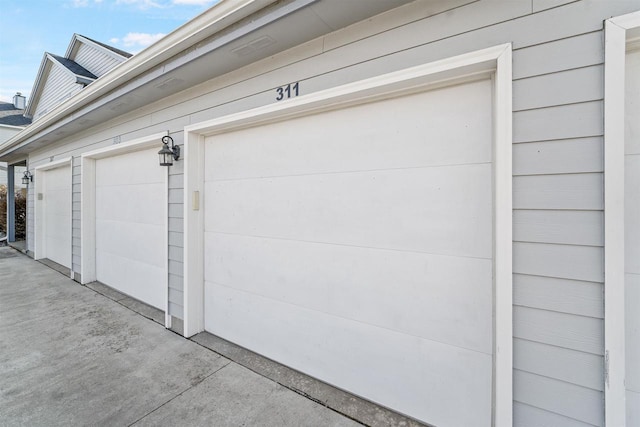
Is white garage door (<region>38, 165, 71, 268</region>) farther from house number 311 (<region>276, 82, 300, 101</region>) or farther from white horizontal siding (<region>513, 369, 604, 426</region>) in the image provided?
white horizontal siding (<region>513, 369, 604, 426</region>)

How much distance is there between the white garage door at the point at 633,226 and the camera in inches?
45.9

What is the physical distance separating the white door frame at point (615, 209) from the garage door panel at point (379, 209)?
0.44 meters

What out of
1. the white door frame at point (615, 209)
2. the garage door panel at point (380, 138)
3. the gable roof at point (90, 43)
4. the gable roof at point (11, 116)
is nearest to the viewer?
the white door frame at point (615, 209)

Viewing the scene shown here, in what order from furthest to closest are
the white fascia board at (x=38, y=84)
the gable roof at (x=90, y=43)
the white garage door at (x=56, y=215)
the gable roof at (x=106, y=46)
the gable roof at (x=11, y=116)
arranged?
1. the gable roof at (x=11, y=116)
2. the white fascia board at (x=38, y=84)
3. the gable roof at (x=106, y=46)
4. the gable roof at (x=90, y=43)
5. the white garage door at (x=56, y=215)

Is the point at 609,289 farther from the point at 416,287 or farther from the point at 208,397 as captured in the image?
the point at 208,397

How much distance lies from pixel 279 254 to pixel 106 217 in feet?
11.6

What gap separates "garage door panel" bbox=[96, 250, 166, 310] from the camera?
3361 millimetres

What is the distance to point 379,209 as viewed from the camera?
178cm

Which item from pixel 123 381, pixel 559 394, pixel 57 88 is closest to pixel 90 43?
pixel 57 88

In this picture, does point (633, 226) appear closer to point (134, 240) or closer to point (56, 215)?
point (134, 240)

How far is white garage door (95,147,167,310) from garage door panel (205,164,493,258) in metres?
1.45

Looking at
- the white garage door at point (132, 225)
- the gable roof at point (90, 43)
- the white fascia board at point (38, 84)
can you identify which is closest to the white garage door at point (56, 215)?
the white garage door at point (132, 225)

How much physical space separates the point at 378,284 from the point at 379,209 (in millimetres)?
500

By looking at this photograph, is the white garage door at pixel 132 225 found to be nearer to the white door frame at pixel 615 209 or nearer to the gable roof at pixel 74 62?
the white door frame at pixel 615 209
